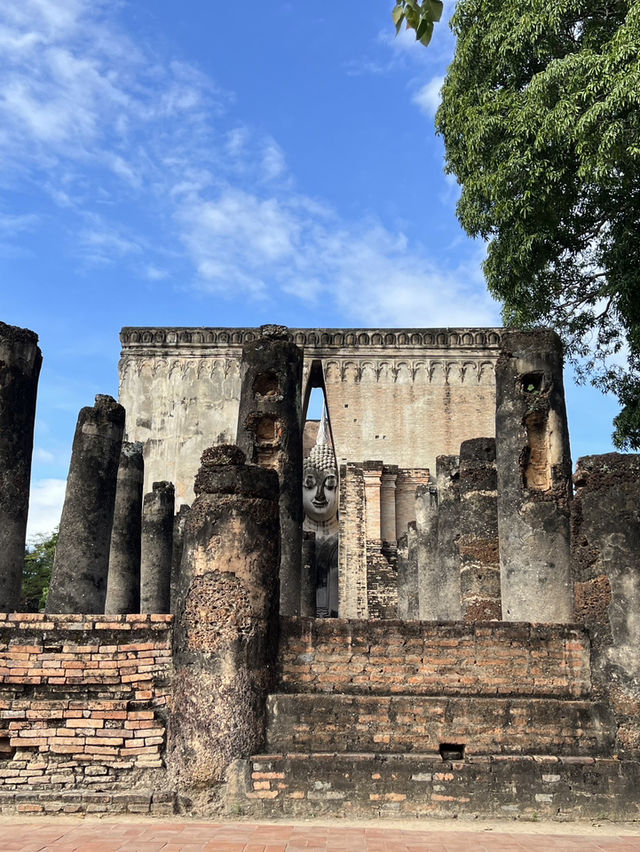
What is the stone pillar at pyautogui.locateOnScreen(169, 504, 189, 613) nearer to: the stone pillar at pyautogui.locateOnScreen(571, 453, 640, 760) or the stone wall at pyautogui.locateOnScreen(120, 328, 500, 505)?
the stone pillar at pyautogui.locateOnScreen(571, 453, 640, 760)

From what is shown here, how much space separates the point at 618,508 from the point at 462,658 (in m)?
1.90

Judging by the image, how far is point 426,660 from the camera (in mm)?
7723

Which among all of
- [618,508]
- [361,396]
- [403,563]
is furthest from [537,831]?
[361,396]

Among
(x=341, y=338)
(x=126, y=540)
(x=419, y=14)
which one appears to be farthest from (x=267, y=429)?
(x=341, y=338)

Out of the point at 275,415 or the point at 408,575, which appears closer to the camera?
the point at 275,415

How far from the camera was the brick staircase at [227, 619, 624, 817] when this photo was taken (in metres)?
6.92

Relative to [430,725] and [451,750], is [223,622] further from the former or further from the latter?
[451,750]

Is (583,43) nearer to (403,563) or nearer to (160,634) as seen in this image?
(160,634)

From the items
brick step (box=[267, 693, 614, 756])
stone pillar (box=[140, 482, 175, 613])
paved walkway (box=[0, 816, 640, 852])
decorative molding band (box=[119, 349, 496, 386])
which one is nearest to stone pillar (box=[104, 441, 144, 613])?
stone pillar (box=[140, 482, 175, 613])

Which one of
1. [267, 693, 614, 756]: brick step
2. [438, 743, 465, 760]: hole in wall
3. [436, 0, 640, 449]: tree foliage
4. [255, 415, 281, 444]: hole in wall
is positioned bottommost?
[438, 743, 465, 760]: hole in wall

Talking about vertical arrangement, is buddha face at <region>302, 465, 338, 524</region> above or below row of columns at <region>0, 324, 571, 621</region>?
above

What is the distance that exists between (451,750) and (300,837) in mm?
1673

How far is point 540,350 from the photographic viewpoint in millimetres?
11008

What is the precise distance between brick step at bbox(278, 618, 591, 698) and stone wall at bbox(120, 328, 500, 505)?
2306 cm
